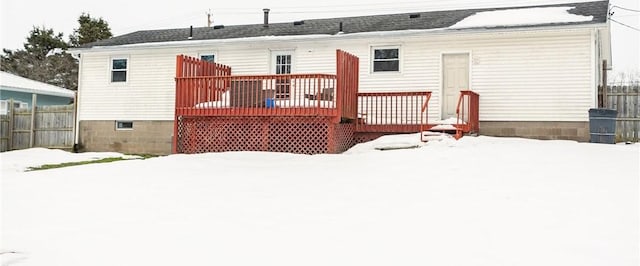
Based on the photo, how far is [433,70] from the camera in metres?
14.5

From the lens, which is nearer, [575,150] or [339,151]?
[575,150]

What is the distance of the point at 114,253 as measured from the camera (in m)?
4.43

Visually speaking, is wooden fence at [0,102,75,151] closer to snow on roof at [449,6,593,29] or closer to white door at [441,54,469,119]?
white door at [441,54,469,119]

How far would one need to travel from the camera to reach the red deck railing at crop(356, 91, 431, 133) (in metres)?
13.4

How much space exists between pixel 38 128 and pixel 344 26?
433 inches

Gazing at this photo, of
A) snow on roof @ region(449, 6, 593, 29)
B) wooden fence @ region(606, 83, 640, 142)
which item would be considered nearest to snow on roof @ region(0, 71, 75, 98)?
snow on roof @ region(449, 6, 593, 29)

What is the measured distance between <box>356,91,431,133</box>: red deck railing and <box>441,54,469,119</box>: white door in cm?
62

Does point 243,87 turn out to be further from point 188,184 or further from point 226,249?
point 226,249

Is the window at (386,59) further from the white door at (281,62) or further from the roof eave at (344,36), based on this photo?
the white door at (281,62)

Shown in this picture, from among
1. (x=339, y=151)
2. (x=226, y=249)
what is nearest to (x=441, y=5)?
(x=339, y=151)

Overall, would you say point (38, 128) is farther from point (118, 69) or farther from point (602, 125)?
point (602, 125)

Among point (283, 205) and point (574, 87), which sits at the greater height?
point (574, 87)

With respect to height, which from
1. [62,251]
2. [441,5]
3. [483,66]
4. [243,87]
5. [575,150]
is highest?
[441,5]

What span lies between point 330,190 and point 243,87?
5800mm
